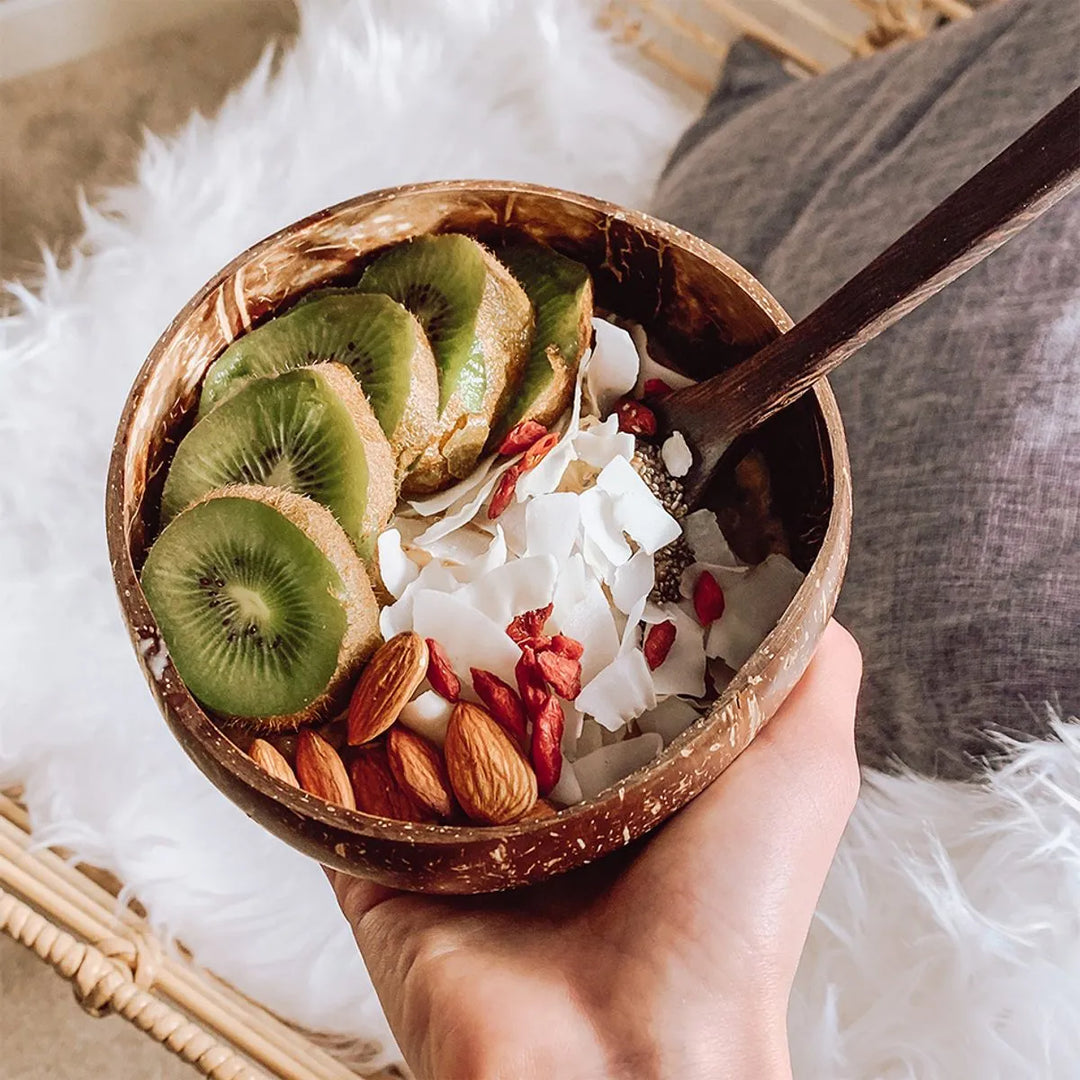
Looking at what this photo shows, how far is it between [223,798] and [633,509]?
42 centimetres

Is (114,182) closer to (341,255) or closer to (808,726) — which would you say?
(341,255)

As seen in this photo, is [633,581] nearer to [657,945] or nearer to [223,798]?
[657,945]

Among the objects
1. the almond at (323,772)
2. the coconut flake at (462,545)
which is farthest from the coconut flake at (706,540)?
the almond at (323,772)

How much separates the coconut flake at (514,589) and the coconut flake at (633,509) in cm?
4

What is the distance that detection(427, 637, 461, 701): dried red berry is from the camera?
20.0 inches

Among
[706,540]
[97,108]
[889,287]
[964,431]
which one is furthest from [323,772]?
[97,108]

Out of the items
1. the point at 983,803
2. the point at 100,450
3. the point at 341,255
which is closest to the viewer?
the point at 341,255

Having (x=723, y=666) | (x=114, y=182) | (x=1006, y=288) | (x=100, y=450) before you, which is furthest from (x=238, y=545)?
(x=114, y=182)

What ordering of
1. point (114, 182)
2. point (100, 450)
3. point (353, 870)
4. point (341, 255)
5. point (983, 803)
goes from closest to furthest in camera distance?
point (353, 870)
point (341, 255)
point (983, 803)
point (100, 450)
point (114, 182)

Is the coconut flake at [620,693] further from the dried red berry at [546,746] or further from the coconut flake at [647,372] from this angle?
the coconut flake at [647,372]

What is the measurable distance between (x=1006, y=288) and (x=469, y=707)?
18.7 inches

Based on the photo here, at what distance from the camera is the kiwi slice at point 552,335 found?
568mm

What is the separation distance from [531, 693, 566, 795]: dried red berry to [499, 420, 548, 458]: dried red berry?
0.42ft

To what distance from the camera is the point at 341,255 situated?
59 centimetres
